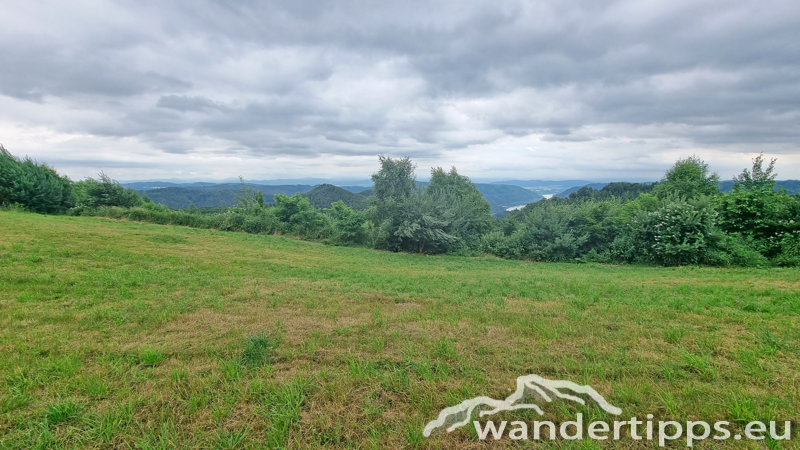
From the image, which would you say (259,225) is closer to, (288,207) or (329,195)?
(288,207)

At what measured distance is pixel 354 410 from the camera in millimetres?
2857

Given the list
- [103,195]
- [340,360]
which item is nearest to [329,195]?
[103,195]

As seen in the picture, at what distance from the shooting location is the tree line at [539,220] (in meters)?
17.7

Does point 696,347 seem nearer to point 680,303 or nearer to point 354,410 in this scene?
point 680,303

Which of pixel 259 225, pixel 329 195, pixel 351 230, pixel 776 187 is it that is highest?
pixel 329 195

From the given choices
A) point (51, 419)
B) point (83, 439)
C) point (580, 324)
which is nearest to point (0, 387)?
point (51, 419)

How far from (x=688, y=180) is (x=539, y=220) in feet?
76.9

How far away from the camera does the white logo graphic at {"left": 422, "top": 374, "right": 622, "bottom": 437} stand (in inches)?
107

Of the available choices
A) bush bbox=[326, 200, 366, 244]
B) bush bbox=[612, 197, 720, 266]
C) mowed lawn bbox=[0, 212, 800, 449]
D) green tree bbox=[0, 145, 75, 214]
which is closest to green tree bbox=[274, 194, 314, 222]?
bush bbox=[326, 200, 366, 244]

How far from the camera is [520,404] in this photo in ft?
9.69

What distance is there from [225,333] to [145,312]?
194cm

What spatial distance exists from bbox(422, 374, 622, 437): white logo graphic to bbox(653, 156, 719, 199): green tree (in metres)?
37.4

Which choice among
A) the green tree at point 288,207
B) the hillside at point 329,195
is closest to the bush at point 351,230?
the green tree at point 288,207

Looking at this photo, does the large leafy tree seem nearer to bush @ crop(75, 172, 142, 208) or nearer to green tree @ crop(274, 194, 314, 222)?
green tree @ crop(274, 194, 314, 222)
